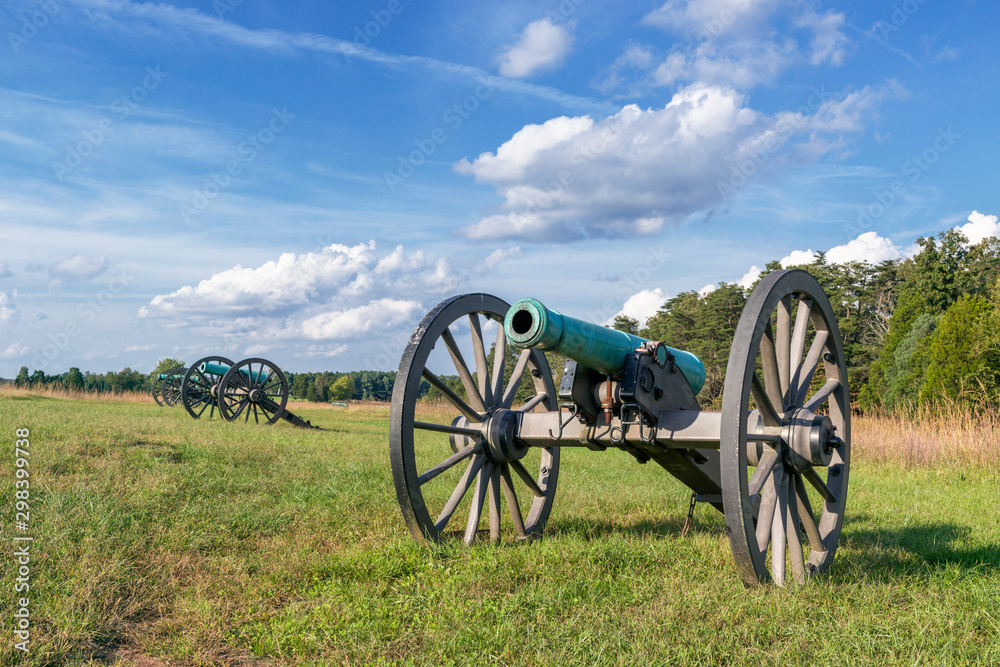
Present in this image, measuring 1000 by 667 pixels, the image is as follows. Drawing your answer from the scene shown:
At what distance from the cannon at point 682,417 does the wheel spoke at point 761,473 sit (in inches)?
0.5

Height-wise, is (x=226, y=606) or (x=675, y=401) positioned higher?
(x=675, y=401)

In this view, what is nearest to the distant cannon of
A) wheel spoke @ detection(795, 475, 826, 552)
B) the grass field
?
the grass field

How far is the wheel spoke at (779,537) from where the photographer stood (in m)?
4.30

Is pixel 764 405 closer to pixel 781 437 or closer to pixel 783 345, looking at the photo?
pixel 781 437

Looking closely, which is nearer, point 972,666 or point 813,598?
point 972,666

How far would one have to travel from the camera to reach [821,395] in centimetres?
514

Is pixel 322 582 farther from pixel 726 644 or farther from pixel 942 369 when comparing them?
pixel 942 369

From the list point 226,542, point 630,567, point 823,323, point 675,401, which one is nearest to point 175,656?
point 226,542

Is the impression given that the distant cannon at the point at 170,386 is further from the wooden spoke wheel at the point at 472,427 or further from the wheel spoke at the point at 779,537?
the wheel spoke at the point at 779,537

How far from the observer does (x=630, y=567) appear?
4859 mm

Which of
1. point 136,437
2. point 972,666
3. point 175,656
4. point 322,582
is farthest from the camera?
point 136,437

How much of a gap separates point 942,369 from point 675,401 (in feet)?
87.1

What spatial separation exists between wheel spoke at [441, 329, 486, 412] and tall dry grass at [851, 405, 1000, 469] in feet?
29.0

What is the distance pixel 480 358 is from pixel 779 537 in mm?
2610
